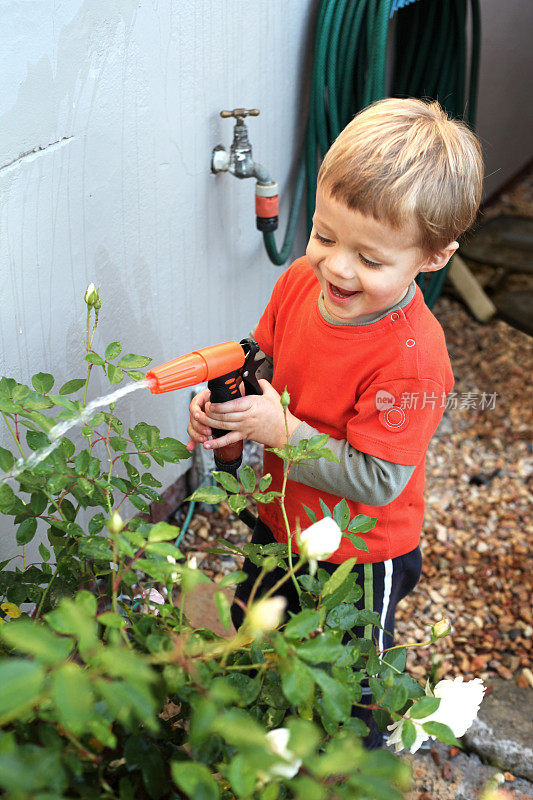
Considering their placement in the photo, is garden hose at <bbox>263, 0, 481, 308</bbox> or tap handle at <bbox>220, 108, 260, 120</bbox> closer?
tap handle at <bbox>220, 108, 260, 120</bbox>

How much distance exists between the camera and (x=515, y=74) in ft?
12.0

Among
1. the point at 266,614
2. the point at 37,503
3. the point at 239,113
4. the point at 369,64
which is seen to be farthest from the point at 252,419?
the point at 369,64

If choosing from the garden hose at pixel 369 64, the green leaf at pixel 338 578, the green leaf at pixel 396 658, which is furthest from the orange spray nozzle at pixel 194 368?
the garden hose at pixel 369 64

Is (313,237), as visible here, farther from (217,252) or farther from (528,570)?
(528,570)

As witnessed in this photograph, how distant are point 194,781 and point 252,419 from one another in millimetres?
637

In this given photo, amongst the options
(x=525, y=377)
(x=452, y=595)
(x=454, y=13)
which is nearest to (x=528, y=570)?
(x=452, y=595)

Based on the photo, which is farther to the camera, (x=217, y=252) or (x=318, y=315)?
(x=217, y=252)

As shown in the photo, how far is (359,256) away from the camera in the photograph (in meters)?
1.04

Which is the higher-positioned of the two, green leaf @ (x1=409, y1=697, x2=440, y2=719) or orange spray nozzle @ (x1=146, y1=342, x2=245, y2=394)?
orange spray nozzle @ (x1=146, y1=342, x2=245, y2=394)

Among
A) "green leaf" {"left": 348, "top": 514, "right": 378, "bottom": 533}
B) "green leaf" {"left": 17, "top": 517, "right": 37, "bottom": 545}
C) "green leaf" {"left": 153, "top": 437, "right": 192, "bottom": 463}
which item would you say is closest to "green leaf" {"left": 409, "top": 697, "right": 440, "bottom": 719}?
"green leaf" {"left": 348, "top": 514, "right": 378, "bottom": 533}

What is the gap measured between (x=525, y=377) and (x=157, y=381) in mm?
2200

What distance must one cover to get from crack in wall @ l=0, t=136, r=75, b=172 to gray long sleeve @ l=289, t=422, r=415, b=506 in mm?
591

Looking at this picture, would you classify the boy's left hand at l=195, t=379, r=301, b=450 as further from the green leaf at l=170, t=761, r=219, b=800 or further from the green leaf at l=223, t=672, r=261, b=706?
the green leaf at l=170, t=761, r=219, b=800

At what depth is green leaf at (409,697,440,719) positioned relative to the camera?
0.81m
